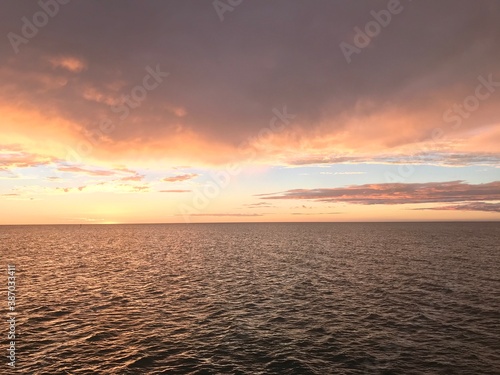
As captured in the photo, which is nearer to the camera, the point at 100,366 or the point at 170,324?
the point at 100,366

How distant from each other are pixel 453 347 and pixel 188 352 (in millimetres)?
23080

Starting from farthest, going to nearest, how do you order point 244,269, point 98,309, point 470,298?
1. point 244,269
2. point 470,298
3. point 98,309

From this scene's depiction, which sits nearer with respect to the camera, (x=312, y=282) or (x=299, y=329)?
(x=299, y=329)

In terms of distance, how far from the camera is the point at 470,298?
146ft

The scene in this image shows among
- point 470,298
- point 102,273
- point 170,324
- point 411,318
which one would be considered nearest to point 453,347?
point 411,318

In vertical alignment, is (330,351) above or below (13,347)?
below

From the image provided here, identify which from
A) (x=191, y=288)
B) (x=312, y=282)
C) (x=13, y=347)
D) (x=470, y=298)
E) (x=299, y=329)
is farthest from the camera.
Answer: (x=312, y=282)

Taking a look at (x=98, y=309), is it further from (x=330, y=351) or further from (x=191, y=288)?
(x=330, y=351)

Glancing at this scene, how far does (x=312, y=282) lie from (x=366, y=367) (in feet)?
103

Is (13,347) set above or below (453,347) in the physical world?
above

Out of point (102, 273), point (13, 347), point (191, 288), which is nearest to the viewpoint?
point (13, 347)

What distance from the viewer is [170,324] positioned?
3503 cm

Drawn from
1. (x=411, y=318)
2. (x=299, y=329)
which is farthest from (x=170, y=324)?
(x=411, y=318)

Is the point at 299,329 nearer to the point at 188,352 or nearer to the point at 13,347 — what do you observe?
the point at 188,352
